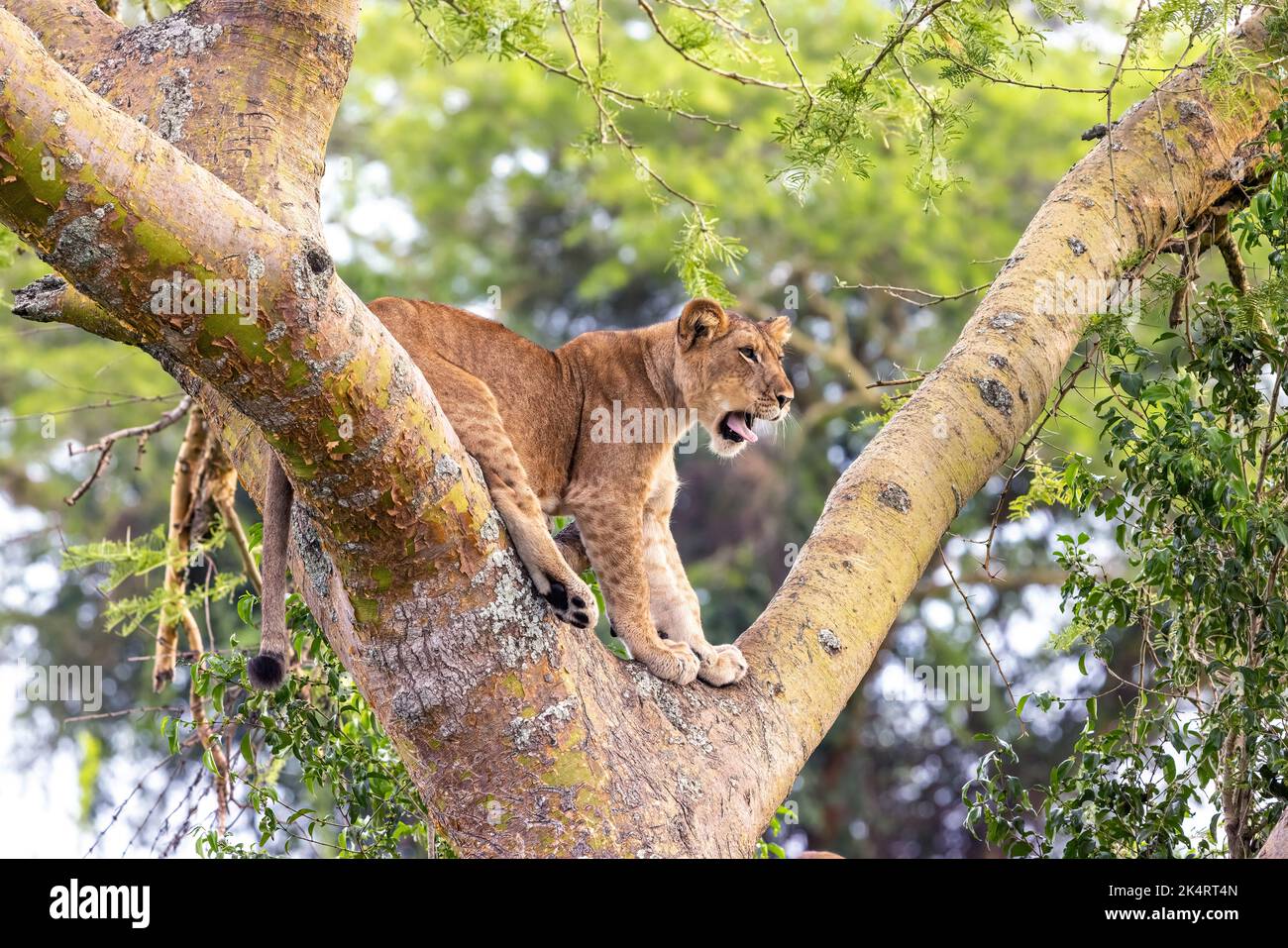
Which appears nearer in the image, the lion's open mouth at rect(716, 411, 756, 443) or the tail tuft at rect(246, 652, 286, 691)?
the tail tuft at rect(246, 652, 286, 691)

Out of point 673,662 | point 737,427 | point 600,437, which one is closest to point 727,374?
point 737,427

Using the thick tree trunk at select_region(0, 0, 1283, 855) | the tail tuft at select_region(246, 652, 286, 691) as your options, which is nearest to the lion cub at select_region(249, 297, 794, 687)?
the tail tuft at select_region(246, 652, 286, 691)

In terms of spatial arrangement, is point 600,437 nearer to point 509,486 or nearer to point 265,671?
point 509,486

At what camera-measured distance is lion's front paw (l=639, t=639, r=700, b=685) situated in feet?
14.8

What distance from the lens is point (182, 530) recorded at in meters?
6.12

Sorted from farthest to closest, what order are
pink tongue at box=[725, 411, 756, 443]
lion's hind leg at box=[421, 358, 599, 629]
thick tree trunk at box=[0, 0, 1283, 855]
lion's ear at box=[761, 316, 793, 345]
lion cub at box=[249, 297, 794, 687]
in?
lion's ear at box=[761, 316, 793, 345]
pink tongue at box=[725, 411, 756, 443]
lion cub at box=[249, 297, 794, 687]
lion's hind leg at box=[421, 358, 599, 629]
thick tree trunk at box=[0, 0, 1283, 855]

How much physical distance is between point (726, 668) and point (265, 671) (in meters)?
1.41

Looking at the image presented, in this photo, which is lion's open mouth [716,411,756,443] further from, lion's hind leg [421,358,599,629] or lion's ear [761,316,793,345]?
lion's hind leg [421,358,599,629]

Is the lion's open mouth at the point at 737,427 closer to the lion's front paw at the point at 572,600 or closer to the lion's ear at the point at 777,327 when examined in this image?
the lion's ear at the point at 777,327

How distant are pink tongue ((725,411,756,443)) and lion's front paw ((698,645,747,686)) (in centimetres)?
152

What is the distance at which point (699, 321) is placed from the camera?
559 cm

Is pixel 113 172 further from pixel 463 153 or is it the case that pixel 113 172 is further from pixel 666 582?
pixel 463 153

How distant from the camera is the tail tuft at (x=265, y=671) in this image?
3.70m

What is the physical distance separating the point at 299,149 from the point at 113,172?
127cm
